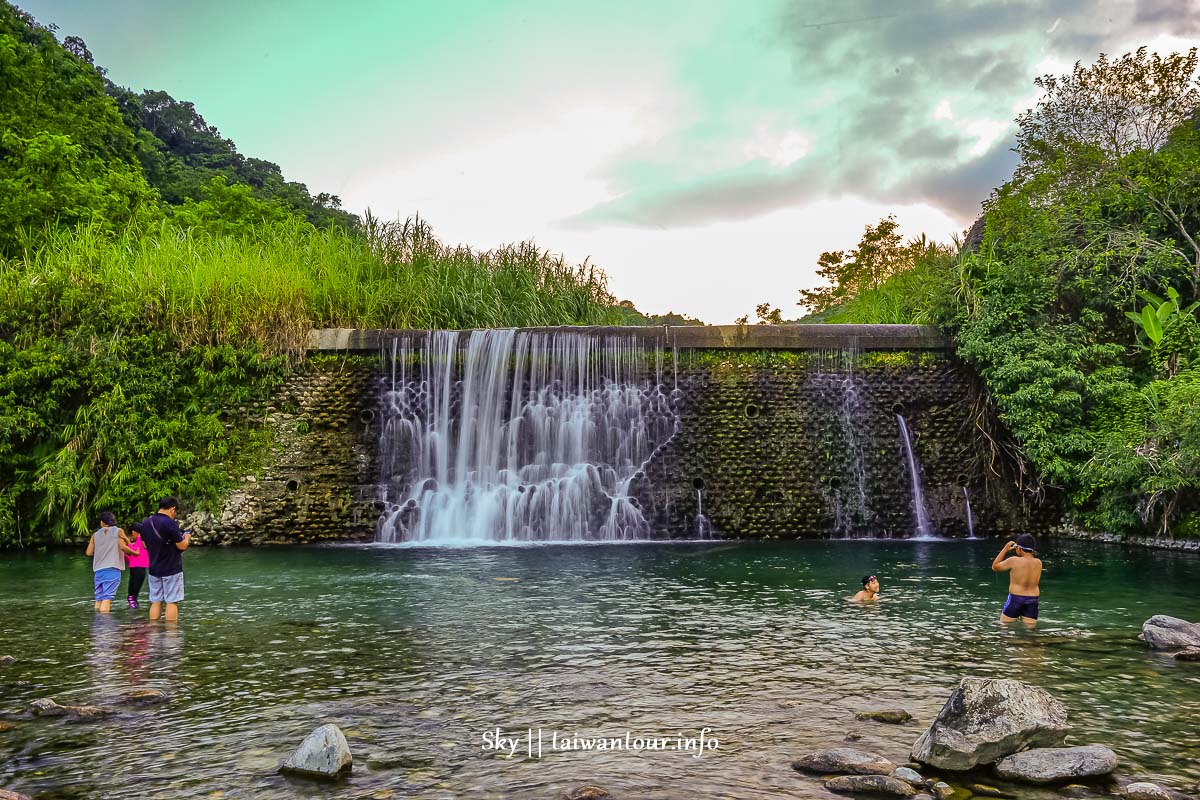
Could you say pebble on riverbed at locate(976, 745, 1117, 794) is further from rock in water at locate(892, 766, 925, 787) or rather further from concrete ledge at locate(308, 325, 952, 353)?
concrete ledge at locate(308, 325, 952, 353)

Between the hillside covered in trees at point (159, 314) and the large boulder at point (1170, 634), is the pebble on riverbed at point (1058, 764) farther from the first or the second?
the hillside covered in trees at point (159, 314)

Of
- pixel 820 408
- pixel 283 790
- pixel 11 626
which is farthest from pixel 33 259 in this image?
pixel 283 790

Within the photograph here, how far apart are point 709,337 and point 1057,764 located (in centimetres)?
1239

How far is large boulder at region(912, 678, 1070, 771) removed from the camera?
4.32 m

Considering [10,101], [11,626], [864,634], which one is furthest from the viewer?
[10,101]

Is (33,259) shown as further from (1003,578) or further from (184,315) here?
(1003,578)

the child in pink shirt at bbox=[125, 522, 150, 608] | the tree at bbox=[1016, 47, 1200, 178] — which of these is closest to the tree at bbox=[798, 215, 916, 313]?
the tree at bbox=[1016, 47, 1200, 178]

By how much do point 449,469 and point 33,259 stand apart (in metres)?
10.4

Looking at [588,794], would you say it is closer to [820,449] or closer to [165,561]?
[165,561]

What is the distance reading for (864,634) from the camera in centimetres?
750

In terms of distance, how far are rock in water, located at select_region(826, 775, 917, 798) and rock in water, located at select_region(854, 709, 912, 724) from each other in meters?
0.99

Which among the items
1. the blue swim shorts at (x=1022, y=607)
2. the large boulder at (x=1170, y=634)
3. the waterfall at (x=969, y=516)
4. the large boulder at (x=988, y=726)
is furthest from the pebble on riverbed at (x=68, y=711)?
the waterfall at (x=969, y=516)

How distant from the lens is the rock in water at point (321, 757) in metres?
4.27

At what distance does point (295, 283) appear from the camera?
1694 cm
